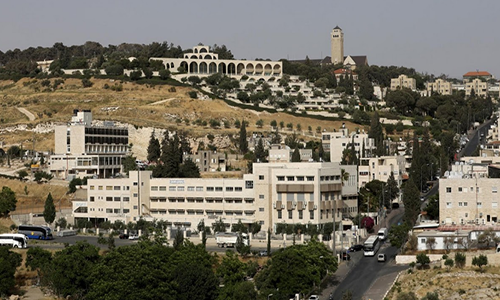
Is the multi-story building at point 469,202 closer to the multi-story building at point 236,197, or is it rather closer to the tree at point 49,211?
the multi-story building at point 236,197

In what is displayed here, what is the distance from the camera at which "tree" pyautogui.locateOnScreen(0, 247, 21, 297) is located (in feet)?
204

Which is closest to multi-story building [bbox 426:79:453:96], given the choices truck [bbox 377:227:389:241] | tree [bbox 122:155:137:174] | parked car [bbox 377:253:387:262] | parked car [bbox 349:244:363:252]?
tree [bbox 122:155:137:174]

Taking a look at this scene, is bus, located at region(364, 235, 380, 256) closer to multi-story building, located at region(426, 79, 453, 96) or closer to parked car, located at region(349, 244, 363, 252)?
parked car, located at region(349, 244, 363, 252)

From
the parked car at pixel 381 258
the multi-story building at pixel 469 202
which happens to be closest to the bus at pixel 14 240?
the parked car at pixel 381 258

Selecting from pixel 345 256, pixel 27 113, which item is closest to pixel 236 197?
pixel 345 256

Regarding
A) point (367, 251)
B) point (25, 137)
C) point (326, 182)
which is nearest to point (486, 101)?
point (25, 137)

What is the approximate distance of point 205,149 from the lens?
4665 inches

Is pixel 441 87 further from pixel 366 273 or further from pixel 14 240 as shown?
pixel 366 273

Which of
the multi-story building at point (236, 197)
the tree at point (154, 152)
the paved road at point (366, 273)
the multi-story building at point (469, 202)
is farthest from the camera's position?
the tree at point (154, 152)

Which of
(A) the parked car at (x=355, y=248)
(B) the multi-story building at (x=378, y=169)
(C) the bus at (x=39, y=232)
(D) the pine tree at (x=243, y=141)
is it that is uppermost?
(D) the pine tree at (x=243, y=141)

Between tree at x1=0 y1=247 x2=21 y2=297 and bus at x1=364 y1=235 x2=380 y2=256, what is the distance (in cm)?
2333

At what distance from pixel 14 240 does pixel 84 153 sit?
32965mm

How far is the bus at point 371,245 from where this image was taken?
6775cm

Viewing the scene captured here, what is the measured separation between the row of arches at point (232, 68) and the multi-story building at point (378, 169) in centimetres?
5971
